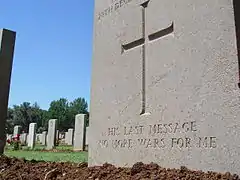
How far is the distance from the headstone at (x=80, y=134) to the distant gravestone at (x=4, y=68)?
8386 mm

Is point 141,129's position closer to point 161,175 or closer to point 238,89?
point 161,175

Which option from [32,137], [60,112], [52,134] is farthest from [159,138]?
[60,112]

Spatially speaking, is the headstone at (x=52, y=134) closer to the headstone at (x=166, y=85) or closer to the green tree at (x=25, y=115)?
the headstone at (x=166, y=85)

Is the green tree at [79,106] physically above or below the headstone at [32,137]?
above

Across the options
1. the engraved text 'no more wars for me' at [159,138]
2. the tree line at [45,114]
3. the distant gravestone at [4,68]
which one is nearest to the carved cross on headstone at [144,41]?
the engraved text 'no more wars for me' at [159,138]

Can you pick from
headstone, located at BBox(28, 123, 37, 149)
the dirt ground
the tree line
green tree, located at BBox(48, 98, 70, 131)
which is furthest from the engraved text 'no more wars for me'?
green tree, located at BBox(48, 98, 70, 131)

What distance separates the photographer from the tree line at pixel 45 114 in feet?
229

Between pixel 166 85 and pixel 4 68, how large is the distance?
12.1 ft

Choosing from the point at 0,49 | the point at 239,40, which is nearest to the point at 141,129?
the point at 239,40

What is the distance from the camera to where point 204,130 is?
6.70 feet

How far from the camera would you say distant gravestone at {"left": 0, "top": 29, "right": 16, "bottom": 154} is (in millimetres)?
5141

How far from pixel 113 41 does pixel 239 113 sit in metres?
1.60

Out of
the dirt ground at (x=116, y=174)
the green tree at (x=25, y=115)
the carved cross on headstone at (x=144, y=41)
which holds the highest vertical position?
the green tree at (x=25, y=115)

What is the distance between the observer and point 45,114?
7762cm
